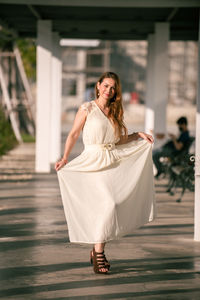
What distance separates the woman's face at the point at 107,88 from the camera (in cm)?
733

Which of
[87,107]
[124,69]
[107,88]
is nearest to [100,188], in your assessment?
[87,107]

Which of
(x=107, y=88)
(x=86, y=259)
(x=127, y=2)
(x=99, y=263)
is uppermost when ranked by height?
(x=127, y=2)

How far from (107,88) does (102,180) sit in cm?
90

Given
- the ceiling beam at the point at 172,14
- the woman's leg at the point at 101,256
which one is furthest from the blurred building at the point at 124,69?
the woman's leg at the point at 101,256

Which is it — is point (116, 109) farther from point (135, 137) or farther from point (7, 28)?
point (7, 28)

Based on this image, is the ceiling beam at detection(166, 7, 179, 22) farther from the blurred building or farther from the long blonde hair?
the blurred building

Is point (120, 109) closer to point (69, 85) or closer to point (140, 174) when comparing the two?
point (140, 174)

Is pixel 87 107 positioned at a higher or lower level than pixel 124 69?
lower

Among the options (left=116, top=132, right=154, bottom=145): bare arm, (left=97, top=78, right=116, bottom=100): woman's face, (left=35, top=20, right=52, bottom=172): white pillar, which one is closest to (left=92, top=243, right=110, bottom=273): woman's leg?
(left=116, top=132, right=154, bottom=145): bare arm

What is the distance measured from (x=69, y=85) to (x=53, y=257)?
2639 inches

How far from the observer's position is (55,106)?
2216 centimetres

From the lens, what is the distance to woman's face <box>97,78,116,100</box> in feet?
24.0

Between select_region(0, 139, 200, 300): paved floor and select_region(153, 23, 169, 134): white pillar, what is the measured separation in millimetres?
5890

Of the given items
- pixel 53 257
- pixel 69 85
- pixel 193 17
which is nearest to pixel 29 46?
pixel 193 17
